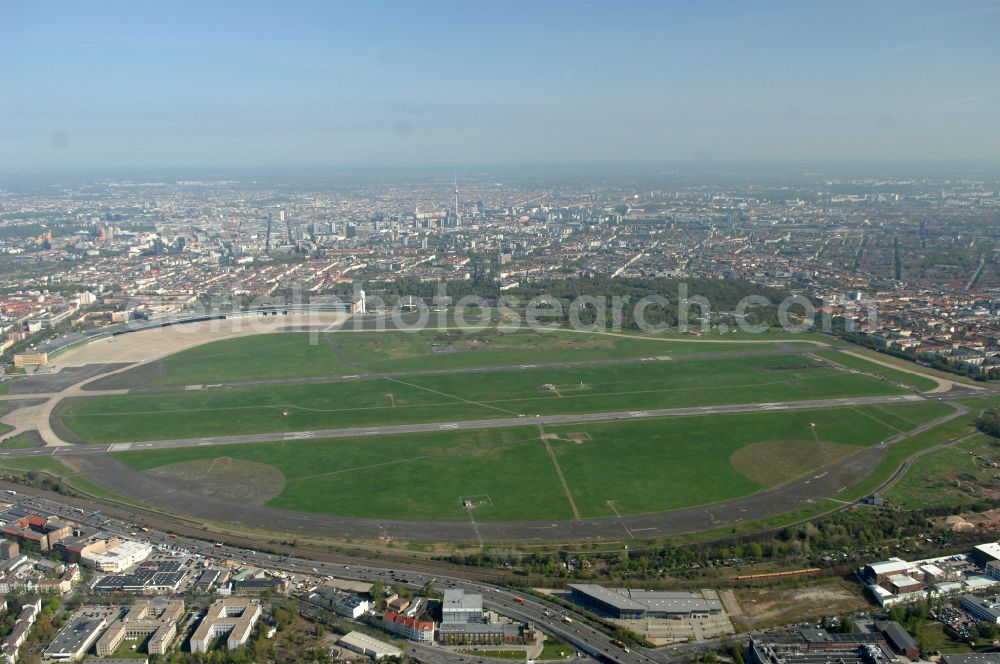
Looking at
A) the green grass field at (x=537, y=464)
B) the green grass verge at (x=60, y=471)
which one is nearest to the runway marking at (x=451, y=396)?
the green grass field at (x=537, y=464)

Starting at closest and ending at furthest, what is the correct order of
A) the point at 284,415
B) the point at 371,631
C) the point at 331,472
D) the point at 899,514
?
the point at 371,631 → the point at 899,514 → the point at 331,472 → the point at 284,415

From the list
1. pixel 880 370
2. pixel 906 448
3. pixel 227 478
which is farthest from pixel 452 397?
pixel 880 370

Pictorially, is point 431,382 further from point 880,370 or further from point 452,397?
point 880,370

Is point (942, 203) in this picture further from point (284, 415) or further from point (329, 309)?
point (284, 415)

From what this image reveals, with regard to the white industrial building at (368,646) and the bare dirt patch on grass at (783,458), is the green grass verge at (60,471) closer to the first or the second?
the white industrial building at (368,646)

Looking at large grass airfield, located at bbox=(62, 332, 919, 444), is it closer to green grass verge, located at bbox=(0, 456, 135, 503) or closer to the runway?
the runway

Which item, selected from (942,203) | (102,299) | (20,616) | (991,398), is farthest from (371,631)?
(942,203)
